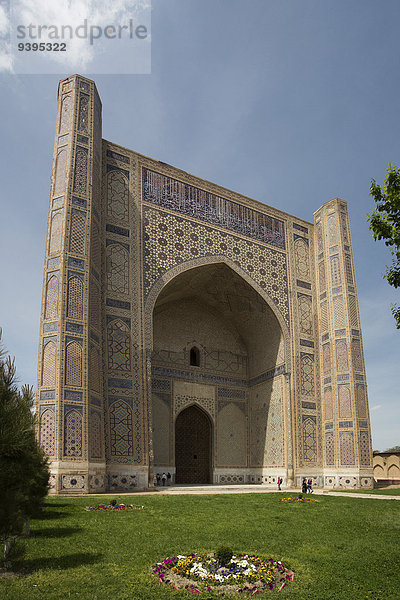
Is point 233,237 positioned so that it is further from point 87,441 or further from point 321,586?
point 321,586

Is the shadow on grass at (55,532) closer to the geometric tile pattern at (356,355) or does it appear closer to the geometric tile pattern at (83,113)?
the geometric tile pattern at (83,113)

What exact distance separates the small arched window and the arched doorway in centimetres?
168

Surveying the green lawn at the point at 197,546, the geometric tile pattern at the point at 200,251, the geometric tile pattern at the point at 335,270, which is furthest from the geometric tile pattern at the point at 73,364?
the geometric tile pattern at the point at 335,270

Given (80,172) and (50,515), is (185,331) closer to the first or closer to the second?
(80,172)

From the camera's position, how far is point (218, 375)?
754 inches

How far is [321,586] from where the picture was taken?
3.94 metres

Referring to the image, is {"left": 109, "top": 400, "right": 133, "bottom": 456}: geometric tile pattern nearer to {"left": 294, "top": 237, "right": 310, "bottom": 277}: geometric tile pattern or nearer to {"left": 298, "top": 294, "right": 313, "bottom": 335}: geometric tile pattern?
{"left": 298, "top": 294, "right": 313, "bottom": 335}: geometric tile pattern

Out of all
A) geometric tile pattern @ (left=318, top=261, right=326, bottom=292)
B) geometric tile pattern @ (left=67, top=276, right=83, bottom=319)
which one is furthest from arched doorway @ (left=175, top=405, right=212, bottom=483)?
geometric tile pattern @ (left=67, top=276, right=83, bottom=319)

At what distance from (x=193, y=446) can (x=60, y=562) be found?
14046 mm

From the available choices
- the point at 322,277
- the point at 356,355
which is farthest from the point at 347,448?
the point at 322,277

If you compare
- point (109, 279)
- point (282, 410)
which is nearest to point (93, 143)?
point (109, 279)

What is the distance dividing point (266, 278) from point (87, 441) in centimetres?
903

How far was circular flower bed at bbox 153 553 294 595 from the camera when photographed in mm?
3906

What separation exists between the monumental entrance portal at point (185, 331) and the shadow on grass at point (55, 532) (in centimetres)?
503
